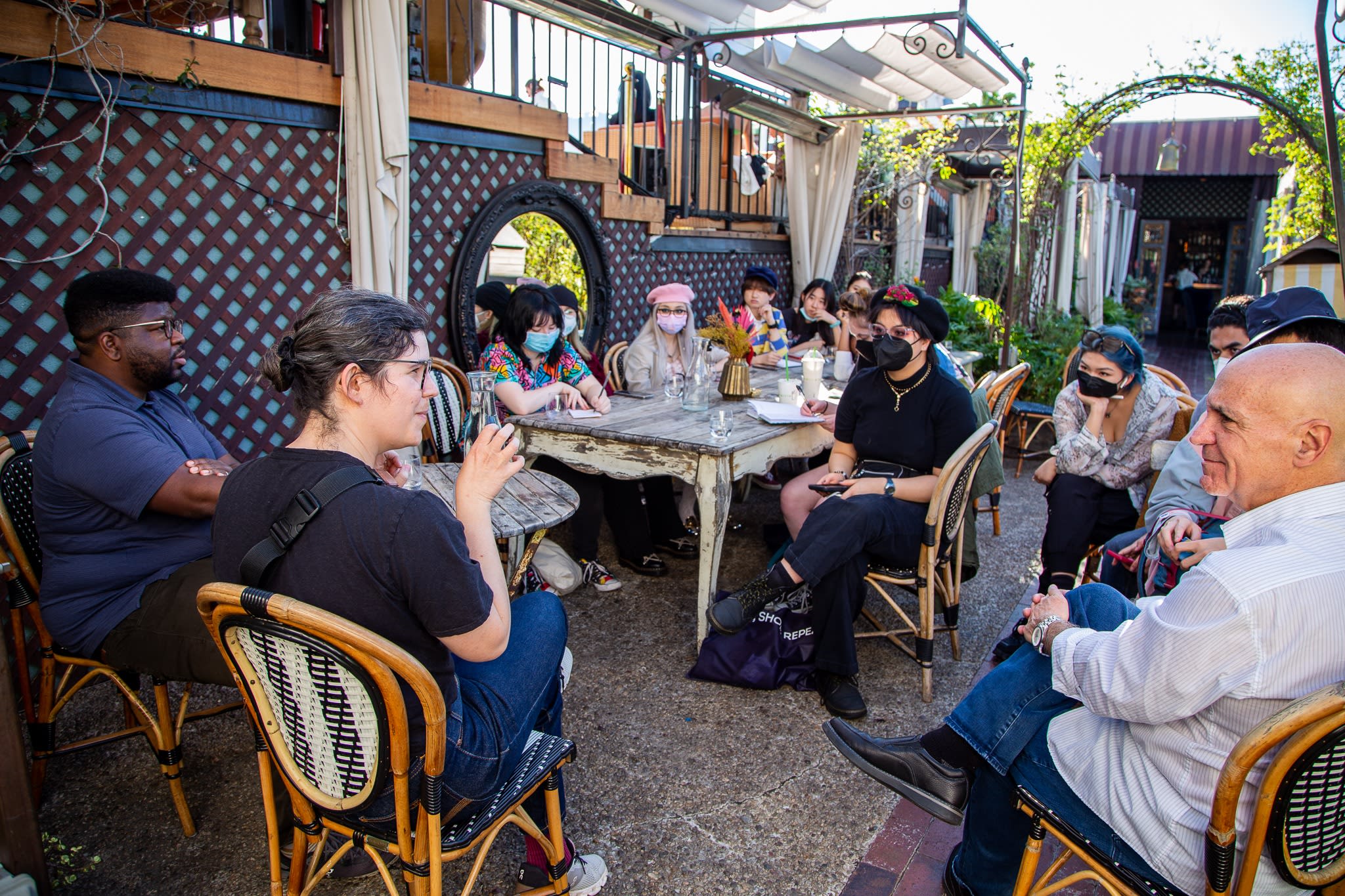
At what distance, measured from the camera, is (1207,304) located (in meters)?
20.5

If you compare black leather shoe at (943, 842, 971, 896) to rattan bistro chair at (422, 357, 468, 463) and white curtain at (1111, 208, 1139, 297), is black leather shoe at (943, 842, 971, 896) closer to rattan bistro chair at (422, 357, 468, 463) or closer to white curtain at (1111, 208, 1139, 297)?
rattan bistro chair at (422, 357, 468, 463)

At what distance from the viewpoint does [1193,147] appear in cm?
1886

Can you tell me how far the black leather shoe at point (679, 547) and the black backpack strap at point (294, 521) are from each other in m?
3.20

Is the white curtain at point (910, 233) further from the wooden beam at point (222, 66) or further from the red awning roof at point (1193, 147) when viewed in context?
the red awning roof at point (1193, 147)

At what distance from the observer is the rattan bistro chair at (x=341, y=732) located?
1.38 meters

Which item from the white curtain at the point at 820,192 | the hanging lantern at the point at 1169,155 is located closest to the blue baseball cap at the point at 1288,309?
the white curtain at the point at 820,192

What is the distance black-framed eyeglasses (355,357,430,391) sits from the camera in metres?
1.56

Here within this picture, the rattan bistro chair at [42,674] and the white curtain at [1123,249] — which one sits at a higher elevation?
the white curtain at [1123,249]

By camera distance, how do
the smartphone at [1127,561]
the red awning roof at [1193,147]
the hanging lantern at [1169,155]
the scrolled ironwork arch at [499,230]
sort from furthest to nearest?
the red awning roof at [1193,147] < the hanging lantern at [1169,155] < the scrolled ironwork arch at [499,230] < the smartphone at [1127,561]

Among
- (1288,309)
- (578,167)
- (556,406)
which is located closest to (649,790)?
(556,406)

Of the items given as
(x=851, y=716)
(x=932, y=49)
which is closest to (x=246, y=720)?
(x=851, y=716)

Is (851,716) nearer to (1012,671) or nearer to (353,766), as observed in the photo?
(1012,671)

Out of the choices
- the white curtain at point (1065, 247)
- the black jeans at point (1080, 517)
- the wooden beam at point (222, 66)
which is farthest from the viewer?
the white curtain at point (1065, 247)

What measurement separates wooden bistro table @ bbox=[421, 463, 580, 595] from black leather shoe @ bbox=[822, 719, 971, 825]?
1.06m
